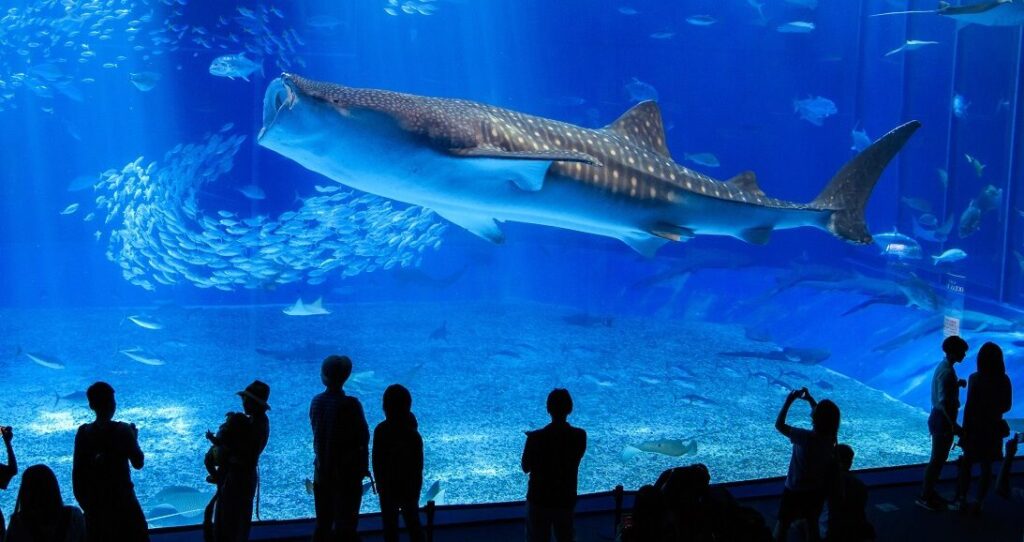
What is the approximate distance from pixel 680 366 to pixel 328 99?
9159 mm

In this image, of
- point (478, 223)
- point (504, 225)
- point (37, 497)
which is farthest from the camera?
point (504, 225)

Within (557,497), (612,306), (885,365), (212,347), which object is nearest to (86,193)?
(212,347)

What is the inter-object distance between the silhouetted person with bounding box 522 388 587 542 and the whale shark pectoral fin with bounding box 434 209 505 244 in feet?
5.83

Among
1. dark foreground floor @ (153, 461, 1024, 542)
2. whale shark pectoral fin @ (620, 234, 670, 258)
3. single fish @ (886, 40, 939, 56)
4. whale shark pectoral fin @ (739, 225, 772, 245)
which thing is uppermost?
single fish @ (886, 40, 939, 56)

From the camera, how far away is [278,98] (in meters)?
3.03

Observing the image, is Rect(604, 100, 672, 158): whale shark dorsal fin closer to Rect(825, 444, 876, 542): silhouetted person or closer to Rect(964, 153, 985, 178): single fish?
Rect(825, 444, 876, 542): silhouetted person

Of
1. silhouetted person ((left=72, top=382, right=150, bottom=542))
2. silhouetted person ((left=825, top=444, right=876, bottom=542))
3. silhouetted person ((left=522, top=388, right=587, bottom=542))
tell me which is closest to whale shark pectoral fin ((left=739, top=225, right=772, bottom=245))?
silhouetted person ((left=825, top=444, right=876, bottom=542))

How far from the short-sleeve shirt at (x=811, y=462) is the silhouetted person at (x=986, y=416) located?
1.50 meters

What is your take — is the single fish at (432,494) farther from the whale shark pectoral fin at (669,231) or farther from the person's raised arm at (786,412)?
the person's raised arm at (786,412)

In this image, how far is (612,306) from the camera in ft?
62.7

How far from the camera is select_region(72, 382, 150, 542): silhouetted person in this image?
252cm

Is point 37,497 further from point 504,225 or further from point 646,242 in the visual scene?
point 504,225

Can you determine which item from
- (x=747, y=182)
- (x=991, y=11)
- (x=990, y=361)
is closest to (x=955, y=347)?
(x=990, y=361)

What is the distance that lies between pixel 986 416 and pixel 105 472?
4207mm
